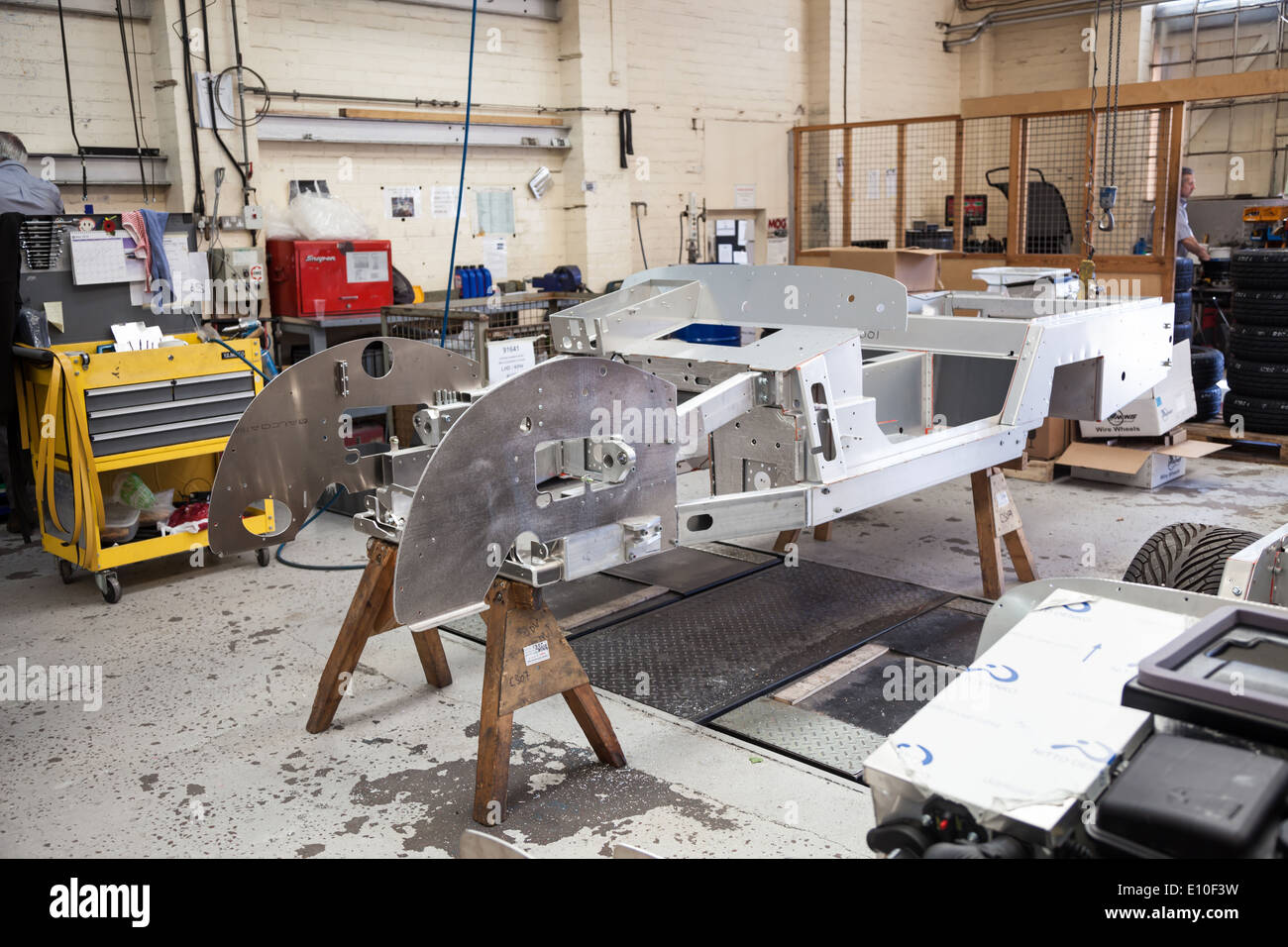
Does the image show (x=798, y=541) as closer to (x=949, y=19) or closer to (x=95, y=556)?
(x=95, y=556)

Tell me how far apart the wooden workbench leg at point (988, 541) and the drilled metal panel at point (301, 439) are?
2132mm

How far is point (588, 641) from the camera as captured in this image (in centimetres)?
385

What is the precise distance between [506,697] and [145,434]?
2537mm

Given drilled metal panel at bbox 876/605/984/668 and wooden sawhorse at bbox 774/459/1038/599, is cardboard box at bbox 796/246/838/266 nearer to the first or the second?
wooden sawhorse at bbox 774/459/1038/599

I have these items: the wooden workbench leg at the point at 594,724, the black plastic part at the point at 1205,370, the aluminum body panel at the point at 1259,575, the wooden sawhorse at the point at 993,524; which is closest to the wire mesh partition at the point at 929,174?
the black plastic part at the point at 1205,370

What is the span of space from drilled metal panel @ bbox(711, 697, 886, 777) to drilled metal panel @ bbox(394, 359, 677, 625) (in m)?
0.78

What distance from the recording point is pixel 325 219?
6473 mm

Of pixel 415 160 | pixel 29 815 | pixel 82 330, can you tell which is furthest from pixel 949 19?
pixel 29 815

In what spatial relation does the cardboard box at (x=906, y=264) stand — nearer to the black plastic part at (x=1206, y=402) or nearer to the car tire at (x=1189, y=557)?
the black plastic part at (x=1206, y=402)

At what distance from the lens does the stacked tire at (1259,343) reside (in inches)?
230

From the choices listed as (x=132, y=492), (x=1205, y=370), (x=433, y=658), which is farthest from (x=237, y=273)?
(x=1205, y=370)

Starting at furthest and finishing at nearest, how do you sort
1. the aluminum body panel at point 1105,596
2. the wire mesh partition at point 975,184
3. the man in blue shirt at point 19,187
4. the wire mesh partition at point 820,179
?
the wire mesh partition at point 820,179 → the wire mesh partition at point 975,184 → the man in blue shirt at point 19,187 → the aluminum body panel at point 1105,596

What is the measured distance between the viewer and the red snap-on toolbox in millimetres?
6164

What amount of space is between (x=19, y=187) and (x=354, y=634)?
3228mm
